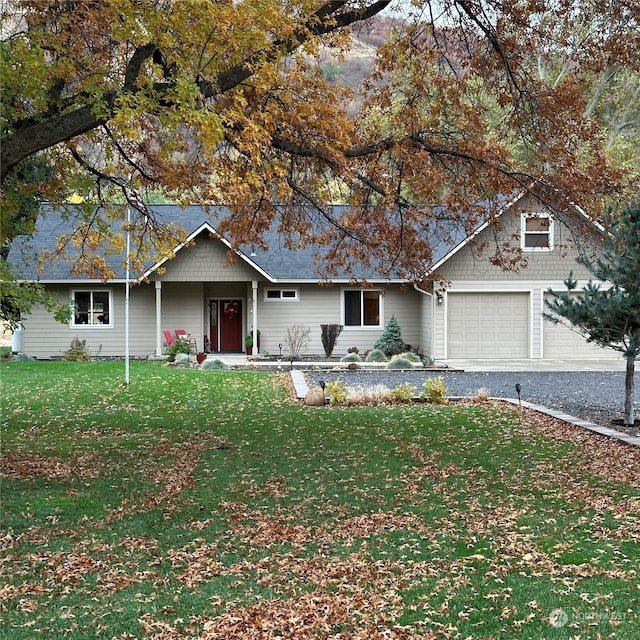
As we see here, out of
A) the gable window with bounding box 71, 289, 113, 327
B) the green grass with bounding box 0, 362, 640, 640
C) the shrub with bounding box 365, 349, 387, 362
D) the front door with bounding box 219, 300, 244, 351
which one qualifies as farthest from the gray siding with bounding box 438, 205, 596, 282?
the green grass with bounding box 0, 362, 640, 640

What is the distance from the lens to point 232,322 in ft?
84.4

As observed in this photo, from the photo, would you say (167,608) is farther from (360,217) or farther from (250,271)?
(250,271)

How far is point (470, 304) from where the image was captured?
77.6ft

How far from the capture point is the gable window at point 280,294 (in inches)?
973

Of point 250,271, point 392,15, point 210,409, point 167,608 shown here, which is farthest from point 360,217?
Result: point 250,271

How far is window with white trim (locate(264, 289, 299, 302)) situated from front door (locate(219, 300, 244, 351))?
1.40 metres

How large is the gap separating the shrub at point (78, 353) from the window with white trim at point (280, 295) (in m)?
5.95

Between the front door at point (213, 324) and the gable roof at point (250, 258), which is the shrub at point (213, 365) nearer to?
the gable roof at point (250, 258)

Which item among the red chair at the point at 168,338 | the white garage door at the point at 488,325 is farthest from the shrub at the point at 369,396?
the red chair at the point at 168,338

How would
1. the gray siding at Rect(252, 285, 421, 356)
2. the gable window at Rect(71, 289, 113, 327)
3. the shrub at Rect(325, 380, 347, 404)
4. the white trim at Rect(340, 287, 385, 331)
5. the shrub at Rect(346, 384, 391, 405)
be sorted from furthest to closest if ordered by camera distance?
the white trim at Rect(340, 287, 385, 331)
the gray siding at Rect(252, 285, 421, 356)
the gable window at Rect(71, 289, 113, 327)
the shrub at Rect(346, 384, 391, 405)
the shrub at Rect(325, 380, 347, 404)

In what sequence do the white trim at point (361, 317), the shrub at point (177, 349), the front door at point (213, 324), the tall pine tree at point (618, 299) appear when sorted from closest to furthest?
the tall pine tree at point (618, 299), the shrub at point (177, 349), the white trim at point (361, 317), the front door at point (213, 324)

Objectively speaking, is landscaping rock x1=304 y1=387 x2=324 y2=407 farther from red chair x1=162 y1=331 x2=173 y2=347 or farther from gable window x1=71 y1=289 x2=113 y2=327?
gable window x1=71 y1=289 x2=113 y2=327

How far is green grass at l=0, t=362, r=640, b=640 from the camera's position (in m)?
4.39

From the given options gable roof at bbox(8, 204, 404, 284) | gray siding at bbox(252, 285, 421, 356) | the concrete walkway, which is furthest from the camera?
gray siding at bbox(252, 285, 421, 356)
